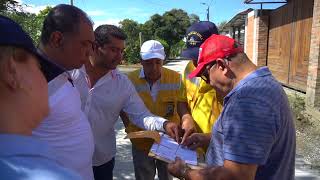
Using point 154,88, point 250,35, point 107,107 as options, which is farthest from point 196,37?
point 250,35

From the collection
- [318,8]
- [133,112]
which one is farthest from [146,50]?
[318,8]

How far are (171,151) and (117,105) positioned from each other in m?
0.60

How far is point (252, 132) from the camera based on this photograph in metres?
1.52

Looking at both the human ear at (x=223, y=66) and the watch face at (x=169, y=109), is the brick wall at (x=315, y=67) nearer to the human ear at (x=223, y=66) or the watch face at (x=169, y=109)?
the watch face at (x=169, y=109)

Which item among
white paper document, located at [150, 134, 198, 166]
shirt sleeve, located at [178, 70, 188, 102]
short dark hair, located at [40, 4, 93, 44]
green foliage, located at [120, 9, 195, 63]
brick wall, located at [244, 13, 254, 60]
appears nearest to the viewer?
short dark hair, located at [40, 4, 93, 44]

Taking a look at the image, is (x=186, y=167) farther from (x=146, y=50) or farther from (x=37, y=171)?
(x=146, y=50)

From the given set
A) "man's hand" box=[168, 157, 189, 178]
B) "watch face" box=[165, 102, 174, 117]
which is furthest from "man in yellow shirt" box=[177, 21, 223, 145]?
"man's hand" box=[168, 157, 189, 178]

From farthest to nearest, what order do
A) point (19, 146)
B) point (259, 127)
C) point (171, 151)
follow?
point (171, 151) < point (259, 127) < point (19, 146)

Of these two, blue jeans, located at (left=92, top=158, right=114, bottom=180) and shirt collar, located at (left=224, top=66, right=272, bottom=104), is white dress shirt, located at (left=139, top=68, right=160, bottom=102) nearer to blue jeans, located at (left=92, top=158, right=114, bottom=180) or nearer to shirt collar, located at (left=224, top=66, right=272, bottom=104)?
blue jeans, located at (left=92, top=158, right=114, bottom=180)

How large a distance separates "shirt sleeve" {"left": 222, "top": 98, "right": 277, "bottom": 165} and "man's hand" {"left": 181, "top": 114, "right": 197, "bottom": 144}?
3.43ft

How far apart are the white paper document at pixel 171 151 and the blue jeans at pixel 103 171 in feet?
1.86

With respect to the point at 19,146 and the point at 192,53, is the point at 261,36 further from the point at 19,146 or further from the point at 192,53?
the point at 19,146

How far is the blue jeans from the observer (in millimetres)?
2791

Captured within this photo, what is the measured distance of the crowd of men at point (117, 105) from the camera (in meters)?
0.87
